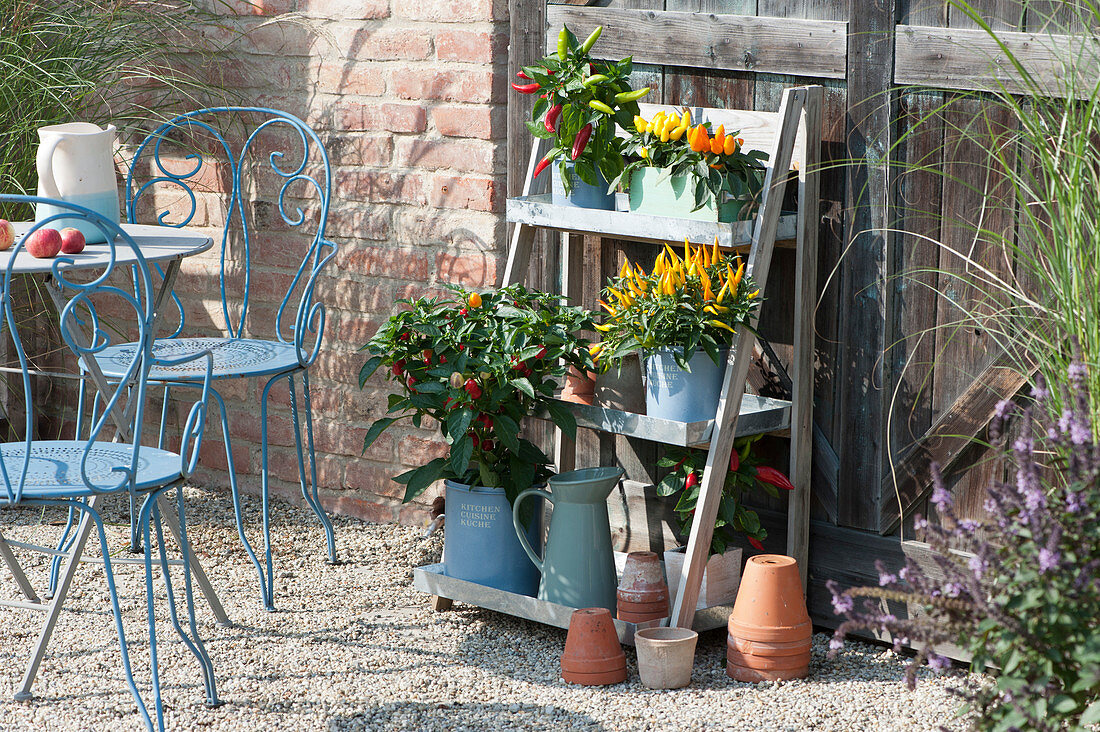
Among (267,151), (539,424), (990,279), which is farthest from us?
(267,151)

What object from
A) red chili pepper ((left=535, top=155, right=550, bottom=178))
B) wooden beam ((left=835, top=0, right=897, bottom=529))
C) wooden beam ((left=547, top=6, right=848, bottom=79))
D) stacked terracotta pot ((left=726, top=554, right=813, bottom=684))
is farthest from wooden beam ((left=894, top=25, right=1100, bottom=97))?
stacked terracotta pot ((left=726, top=554, right=813, bottom=684))

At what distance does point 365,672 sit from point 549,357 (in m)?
0.76

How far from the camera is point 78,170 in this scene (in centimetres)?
273

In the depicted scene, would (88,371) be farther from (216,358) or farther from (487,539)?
(487,539)

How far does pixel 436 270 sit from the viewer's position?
3.44 m

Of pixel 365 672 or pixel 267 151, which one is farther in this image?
pixel 267 151

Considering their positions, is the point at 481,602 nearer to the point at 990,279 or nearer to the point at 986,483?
the point at 986,483

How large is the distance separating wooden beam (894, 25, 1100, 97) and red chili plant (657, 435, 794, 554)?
843 millimetres

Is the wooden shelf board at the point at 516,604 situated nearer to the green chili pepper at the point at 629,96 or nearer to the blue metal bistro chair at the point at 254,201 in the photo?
the blue metal bistro chair at the point at 254,201

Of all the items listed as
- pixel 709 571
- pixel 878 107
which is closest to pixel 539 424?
pixel 709 571

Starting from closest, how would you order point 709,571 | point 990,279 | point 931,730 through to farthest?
point 931,730
point 990,279
point 709,571

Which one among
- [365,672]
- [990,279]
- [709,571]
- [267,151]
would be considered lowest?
[365,672]

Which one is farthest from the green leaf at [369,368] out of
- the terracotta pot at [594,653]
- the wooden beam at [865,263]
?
the wooden beam at [865,263]

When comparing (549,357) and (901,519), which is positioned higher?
(549,357)
